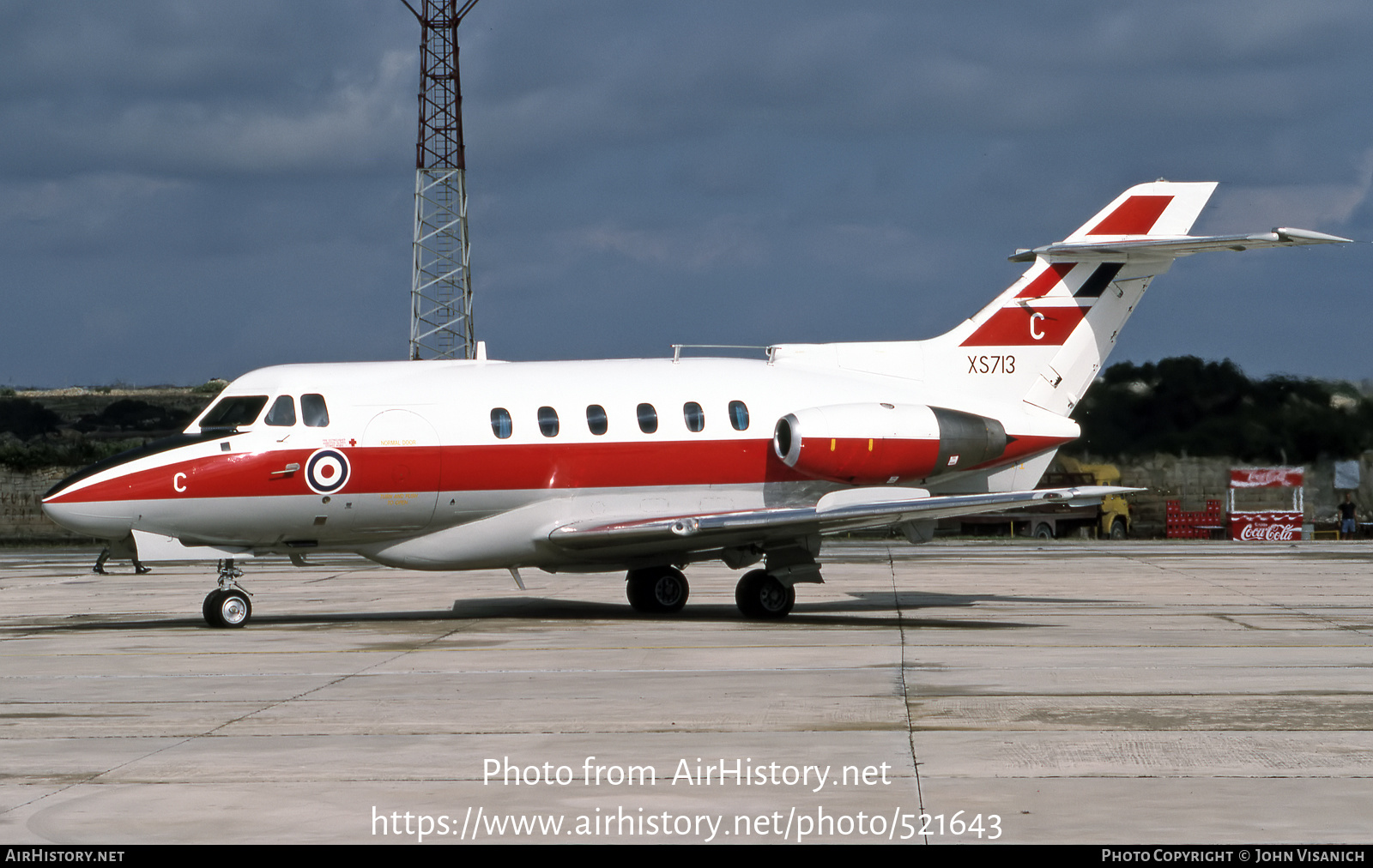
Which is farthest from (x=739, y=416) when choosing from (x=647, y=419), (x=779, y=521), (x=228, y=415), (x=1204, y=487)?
(x=1204, y=487)

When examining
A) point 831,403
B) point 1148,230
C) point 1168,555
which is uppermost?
point 1148,230

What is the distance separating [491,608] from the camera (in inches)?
944

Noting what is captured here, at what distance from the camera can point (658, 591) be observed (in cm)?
2294

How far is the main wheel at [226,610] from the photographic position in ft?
68.1

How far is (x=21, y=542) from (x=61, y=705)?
1667 inches

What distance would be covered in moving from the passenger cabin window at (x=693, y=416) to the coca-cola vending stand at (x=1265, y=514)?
25.6 meters

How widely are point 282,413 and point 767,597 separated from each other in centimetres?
721

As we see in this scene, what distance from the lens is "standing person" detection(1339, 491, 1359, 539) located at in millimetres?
45219

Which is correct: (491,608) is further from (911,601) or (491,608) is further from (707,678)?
(707,678)

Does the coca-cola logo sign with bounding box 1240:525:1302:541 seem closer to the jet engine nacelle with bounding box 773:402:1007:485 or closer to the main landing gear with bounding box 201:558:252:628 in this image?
the jet engine nacelle with bounding box 773:402:1007:485

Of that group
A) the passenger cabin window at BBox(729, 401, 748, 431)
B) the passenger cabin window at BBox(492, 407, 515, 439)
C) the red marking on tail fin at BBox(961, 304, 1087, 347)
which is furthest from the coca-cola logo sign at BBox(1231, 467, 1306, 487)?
the passenger cabin window at BBox(492, 407, 515, 439)

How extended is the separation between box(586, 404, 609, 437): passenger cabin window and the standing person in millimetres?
31182

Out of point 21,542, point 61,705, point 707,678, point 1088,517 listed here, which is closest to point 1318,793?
point 707,678

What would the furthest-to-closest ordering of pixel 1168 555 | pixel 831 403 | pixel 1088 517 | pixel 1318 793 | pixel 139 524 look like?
pixel 1088 517
pixel 1168 555
pixel 831 403
pixel 139 524
pixel 1318 793
